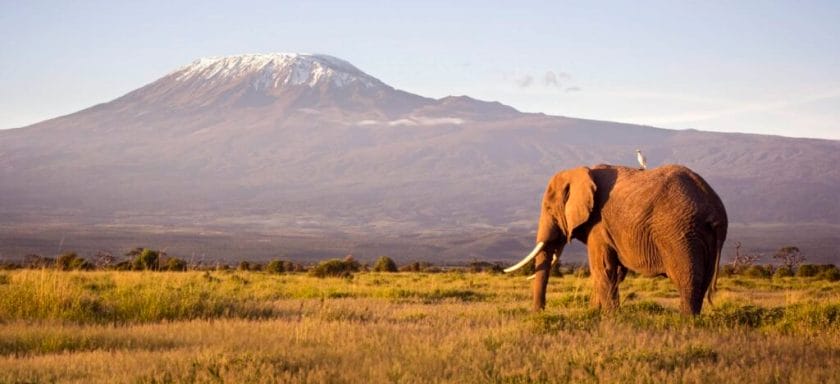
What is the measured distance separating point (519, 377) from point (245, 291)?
504 inches

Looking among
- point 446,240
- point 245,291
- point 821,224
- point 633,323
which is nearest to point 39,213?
point 446,240

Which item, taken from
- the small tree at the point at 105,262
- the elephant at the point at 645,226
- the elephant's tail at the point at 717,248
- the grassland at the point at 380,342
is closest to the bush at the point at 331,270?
the small tree at the point at 105,262

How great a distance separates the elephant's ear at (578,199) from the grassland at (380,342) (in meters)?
1.51

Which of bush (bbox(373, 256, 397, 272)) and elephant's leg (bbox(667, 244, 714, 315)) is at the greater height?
elephant's leg (bbox(667, 244, 714, 315))

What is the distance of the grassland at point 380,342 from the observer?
904 cm

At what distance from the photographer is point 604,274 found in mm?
14797

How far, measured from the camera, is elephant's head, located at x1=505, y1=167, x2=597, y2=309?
Result: 1518 centimetres

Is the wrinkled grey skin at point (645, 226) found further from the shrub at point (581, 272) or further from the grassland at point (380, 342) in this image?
the shrub at point (581, 272)

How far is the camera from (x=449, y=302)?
19.7 meters

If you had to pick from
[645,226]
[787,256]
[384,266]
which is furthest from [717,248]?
[787,256]

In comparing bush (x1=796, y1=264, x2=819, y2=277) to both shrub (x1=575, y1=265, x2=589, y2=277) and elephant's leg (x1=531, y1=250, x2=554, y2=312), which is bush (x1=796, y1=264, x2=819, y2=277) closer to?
shrub (x1=575, y1=265, x2=589, y2=277)

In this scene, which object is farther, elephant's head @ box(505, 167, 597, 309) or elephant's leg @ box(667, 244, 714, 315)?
elephant's head @ box(505, 167, 597, 309)

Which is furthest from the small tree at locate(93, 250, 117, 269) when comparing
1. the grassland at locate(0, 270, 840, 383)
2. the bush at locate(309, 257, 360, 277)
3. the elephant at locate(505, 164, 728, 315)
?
the elephant at locate(505, 164, 728, 315)

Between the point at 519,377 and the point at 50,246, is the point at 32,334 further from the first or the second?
the point at 50,246
